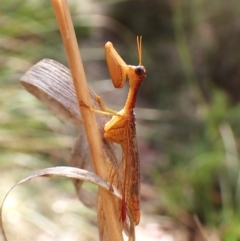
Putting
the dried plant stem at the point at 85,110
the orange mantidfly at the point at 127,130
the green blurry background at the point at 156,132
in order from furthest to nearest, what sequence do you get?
the green blurry background at the point at 156,132
the orange mantidfly at the point at 127,130
the dried plant stem at the point at 85,110

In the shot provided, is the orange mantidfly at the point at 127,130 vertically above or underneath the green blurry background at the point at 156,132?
above

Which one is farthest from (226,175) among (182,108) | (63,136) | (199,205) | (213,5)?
(213,5)

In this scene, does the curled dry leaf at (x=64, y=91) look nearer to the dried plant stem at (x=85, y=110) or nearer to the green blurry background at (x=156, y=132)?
the dried plant stem at (x=85, y=110)

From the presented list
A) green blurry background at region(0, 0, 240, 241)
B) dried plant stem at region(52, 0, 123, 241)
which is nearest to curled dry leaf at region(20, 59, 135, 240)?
dried plant stem at region(52, 0, 123, 241)

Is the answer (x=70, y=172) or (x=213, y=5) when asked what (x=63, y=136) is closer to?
(x=70, y=172)

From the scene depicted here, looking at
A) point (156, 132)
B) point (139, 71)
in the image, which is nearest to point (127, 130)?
point (139, 71)

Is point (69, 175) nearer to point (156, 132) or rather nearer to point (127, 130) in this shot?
point (127, 130)

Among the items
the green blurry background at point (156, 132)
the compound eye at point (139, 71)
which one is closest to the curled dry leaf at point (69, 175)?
the compound eye at point (139, 71)

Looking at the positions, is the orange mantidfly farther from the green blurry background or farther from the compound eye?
the green blurry background
